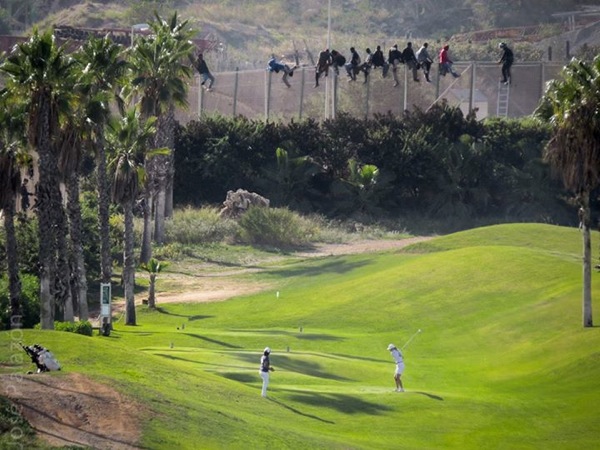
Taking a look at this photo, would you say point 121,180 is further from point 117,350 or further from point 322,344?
point 117,350

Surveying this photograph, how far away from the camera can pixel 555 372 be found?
49.6 meters

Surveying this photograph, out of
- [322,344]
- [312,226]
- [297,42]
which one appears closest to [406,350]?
[322,344]

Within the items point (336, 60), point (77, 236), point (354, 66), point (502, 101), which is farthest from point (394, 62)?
point (77, 236)

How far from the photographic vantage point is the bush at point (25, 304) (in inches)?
2271

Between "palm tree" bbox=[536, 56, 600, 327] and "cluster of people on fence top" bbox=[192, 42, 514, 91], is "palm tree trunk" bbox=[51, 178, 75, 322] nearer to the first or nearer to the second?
"palm tree" bbox=[536, 56, 600, 327]

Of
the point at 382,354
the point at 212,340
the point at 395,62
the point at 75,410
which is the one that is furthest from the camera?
the point at 395,62

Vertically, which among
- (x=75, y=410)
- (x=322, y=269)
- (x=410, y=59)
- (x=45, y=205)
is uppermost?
(x=410, y=59)

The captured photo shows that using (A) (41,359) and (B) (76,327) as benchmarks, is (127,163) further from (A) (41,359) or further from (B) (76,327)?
(A) (41,359)

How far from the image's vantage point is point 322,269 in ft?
253

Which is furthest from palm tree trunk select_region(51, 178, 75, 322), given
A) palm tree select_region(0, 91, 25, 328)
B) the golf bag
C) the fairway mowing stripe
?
the golf bag

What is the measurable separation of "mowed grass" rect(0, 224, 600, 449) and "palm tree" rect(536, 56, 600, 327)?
3566 mm

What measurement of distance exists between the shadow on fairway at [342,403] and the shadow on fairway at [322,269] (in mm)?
31480

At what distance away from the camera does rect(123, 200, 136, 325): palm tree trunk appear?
63.6 meters

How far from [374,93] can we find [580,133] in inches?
2290
